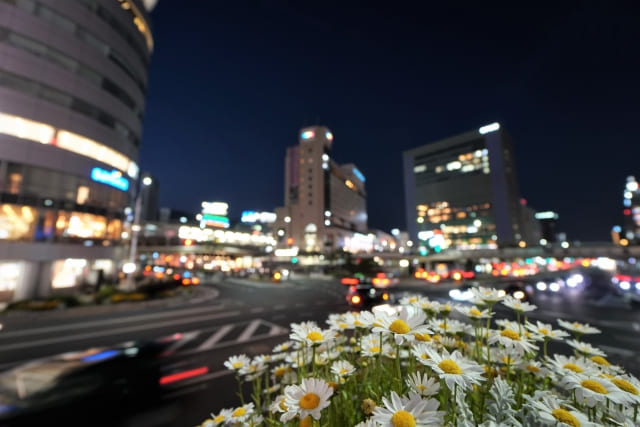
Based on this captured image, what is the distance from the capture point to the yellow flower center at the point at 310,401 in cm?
139

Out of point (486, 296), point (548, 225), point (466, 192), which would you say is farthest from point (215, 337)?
point (548, 225)

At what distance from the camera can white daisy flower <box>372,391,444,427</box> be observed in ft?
3.55

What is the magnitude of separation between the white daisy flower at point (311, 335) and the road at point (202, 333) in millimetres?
4998

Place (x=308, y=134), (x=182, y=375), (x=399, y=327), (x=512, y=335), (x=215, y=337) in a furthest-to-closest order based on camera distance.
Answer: (x=308, y=134) → (x=215, y=337) → (x=182, y=375) → (x=512, y=335) → (x=399, y=327)

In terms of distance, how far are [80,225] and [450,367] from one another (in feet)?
114

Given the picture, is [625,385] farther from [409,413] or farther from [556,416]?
[409,413]

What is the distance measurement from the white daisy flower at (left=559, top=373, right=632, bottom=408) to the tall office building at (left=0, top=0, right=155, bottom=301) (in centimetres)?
3280

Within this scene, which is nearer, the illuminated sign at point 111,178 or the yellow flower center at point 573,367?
the yellow flower center at point 573,367

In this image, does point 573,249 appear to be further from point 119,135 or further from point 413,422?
point 119,135

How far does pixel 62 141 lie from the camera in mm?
24641

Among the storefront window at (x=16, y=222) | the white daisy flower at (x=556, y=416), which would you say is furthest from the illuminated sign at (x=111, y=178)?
the white daisy flower at (x=556, y=416)

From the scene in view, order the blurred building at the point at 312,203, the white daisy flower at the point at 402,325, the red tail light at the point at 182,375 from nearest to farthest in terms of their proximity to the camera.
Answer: the white daisy flower at the point at 402,325
the red tail light at the point at 182,375
the blurred building at the point at 312,203

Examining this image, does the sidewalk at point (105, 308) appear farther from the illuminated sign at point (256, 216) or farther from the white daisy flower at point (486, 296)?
the illuminated sign at point (256, 216)

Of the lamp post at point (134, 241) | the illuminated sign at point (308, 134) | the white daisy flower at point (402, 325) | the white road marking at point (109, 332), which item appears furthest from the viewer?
the illuminated sign at point (308, 134)
